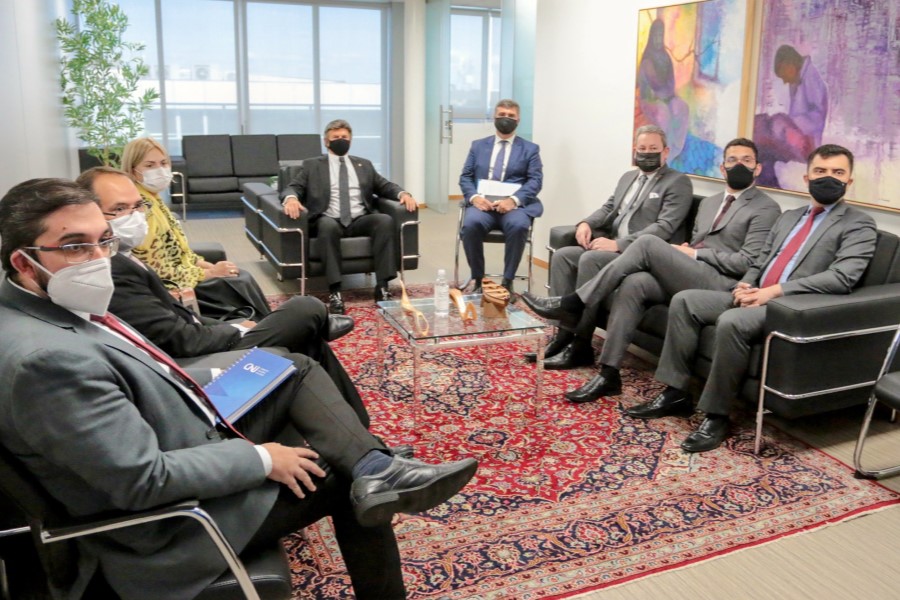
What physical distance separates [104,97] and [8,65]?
336 cm

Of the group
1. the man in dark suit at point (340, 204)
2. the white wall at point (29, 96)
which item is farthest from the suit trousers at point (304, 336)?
the man in dark suit at point (340, 204)

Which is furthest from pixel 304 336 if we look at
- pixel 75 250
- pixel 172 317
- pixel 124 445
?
pixel 124 445

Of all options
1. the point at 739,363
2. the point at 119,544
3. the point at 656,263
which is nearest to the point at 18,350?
the point at 119,544

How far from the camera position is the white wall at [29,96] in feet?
15.3

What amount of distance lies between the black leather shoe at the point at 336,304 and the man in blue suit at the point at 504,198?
109 centimetres

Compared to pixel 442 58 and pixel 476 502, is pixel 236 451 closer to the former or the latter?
pixel 476 502

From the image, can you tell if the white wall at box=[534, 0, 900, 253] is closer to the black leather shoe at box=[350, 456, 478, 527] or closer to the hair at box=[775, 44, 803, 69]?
the hair at box=[775, 44, 803, 69]

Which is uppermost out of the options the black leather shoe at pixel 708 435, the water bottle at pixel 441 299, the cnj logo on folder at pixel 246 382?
the cnj logo on folder at pixel 246 382

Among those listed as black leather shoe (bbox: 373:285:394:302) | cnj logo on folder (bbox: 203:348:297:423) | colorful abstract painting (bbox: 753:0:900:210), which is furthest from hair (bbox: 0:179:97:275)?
black leather shoe (bbox: 373:285:394:302)

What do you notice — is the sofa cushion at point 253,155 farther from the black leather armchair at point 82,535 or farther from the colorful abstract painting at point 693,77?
the black leather armchair at point 82,535

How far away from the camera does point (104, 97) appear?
800 centimetres

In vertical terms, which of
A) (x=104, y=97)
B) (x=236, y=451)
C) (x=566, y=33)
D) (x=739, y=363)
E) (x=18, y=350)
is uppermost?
(x=566, y=33)

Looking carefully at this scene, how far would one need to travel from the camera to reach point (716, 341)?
370 centimetres

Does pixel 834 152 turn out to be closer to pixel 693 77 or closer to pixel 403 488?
pixel 693 77
